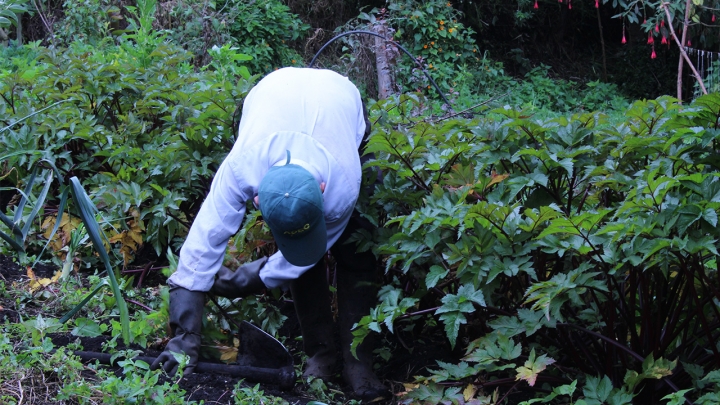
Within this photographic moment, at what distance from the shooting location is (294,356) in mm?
3695

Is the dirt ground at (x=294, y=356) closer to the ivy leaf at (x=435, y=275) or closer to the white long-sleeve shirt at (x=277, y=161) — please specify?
the white long-sleeve shirt at (x=277, y=161)

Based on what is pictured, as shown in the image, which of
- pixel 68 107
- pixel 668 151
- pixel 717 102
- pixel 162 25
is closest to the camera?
pixel 717 102

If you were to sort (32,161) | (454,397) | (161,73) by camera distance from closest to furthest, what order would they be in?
1. (454,397)
2. (32,161)
3. (161,73)

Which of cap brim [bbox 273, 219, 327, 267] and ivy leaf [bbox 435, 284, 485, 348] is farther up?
cap brim [bbox 273, 219, 327, 267]

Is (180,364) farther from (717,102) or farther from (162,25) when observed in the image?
(162,25)

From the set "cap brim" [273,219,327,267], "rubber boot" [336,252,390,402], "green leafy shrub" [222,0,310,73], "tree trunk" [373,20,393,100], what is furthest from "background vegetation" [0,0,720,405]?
"green leafy shrub" [222,0,310,73]

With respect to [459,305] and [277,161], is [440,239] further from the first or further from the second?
[277,161]

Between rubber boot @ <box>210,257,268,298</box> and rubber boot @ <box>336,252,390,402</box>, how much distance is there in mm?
384

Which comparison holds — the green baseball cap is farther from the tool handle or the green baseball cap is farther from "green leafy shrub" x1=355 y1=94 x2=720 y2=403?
the tool handle

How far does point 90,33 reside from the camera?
9523 millimetres

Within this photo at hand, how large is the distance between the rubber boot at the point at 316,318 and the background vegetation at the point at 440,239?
14 cm

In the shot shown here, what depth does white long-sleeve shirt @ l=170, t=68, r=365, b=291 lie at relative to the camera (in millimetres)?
2951

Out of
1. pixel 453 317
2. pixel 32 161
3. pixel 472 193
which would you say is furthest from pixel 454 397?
pixel 32 161

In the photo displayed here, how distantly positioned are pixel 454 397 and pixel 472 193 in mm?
820
